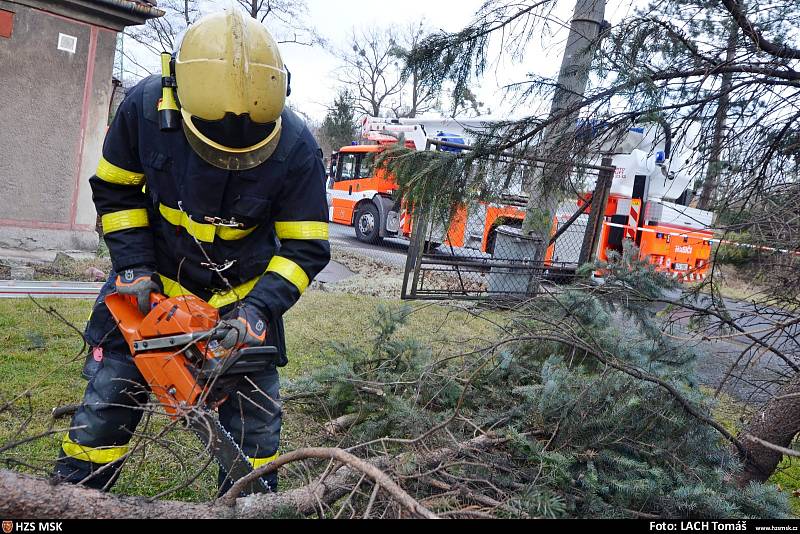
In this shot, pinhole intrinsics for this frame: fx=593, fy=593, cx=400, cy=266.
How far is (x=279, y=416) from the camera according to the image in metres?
2.42

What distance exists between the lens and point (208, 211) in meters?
2.27

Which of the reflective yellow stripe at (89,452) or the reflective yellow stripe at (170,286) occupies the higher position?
the reflective yellow stripe at (170,286)

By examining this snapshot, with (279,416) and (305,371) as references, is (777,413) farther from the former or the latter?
(305,371)

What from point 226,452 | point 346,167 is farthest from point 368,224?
point 226,452

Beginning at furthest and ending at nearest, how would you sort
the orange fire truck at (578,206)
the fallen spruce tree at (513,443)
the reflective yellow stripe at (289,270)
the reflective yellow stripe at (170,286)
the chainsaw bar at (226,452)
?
the orange fire truck at (578,206) < the reflective yellow stripe at (170,286) < the reflective yellow stripe at (289,270) < the chainsaw bar at (226,452) < the fallen spruce tree at (513,443)

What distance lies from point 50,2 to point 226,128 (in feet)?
22.7

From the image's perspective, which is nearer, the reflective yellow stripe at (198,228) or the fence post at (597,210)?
the reflective yellow stripe at (198,228)

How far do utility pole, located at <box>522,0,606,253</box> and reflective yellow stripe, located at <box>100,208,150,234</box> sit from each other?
90.8 inches

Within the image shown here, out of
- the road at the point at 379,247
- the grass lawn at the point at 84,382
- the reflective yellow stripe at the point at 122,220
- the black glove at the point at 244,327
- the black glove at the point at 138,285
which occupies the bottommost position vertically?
the grass lawn at the point at 84,382

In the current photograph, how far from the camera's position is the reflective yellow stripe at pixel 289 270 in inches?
92.3

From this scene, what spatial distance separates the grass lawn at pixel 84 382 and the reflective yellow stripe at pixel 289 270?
718mm

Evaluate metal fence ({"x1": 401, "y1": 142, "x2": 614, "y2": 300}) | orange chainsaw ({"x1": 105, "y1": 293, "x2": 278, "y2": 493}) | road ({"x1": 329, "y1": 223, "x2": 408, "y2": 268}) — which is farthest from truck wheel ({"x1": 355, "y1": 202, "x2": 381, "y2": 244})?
orange chainsaw ({"x1": 105, "y1": 293, "x2": 278, "y2": 493})

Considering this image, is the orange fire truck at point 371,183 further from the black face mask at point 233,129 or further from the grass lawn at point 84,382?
the black face mask at point 233,129

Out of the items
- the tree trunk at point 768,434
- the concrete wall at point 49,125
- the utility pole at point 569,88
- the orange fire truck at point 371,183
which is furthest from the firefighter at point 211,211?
the orange fire truck at point 371,183
